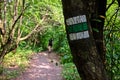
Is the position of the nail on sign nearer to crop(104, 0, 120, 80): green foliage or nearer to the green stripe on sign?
the green stripe on sign

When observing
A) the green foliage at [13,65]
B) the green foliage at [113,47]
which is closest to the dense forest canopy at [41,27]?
the green foliage at [113,47]

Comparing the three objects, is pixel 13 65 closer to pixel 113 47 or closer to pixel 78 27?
pixel 113 47

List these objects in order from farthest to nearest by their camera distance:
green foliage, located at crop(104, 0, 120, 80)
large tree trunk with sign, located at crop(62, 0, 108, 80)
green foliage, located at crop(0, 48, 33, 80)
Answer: green foliage, located at crop(0, 48, 33, 80) < green foliage, located at crop(104, 0, 120, 80) < large tree trunk with sign, located at crop(62, 0, 108, 80)

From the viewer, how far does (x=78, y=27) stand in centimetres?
181

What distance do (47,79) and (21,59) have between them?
516 cm

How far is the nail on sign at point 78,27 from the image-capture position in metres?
1.80

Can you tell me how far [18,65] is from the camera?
551 inches

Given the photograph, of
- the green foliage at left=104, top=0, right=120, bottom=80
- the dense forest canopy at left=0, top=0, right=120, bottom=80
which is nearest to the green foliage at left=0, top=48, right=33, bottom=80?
the dense forest canopy at left=0, top=0, right=120, bottom=80

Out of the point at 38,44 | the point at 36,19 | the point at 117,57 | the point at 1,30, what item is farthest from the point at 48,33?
the point at 117,57

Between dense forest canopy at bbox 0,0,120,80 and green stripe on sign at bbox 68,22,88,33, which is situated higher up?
green stripe on sign at bbox 68,22,88,33

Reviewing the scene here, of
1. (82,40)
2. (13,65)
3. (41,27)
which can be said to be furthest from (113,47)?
(41,27)

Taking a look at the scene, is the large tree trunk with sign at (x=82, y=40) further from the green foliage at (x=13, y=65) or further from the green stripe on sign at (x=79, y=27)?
the green foliage at (x=13, y=65)

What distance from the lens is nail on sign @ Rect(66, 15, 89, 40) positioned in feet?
5.91

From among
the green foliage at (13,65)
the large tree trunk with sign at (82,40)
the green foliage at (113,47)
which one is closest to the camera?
the large tree trunk with sign at (82,40)
